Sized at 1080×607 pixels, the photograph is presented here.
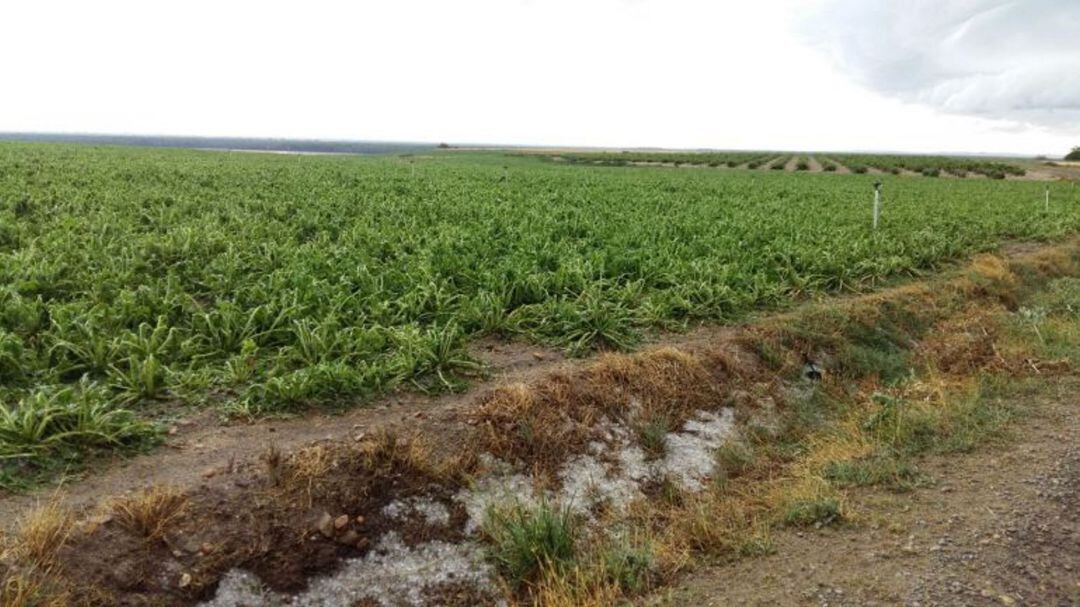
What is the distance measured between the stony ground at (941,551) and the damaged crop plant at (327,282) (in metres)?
3.43

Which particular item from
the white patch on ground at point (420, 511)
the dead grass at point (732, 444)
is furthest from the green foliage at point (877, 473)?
the white patch on ground at point (420, 511)

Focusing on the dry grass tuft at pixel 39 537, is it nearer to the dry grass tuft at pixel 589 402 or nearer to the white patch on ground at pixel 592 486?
the dry grass tuft at pixel 589 402

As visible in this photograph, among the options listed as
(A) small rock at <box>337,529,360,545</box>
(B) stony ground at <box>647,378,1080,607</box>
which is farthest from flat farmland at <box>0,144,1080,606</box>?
(B) stony ground at <box>647,378,1080,607</box>

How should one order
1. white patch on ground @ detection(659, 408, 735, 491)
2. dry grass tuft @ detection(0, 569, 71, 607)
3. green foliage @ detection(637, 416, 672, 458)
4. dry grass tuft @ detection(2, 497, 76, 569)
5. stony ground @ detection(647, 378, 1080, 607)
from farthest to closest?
green foliage @ detection(637, 416, 672, 458) < white patch on ground @ detection(659, 408, 735, 491) < stony ground @ detection(647, 378, 1080, 607) < dry grass tuft @ detection(2, 497, 76, 569) < dry grass tuft @ detection(0, 569, 71, 607)

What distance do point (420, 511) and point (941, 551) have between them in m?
3.82

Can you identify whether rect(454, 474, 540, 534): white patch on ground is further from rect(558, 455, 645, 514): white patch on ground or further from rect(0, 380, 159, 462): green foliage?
rect(0, 380, 159, 462): green foliage

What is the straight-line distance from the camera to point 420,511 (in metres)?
5.41

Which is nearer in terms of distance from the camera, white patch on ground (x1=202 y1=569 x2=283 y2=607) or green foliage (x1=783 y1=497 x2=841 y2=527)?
white patch on ground (x1=202 y1=569 x2=283 y2=607)

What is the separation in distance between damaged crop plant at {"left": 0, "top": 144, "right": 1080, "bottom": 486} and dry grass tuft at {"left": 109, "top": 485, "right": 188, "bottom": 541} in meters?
0.98

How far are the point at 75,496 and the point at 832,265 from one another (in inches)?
444

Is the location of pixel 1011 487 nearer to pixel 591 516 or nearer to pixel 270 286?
pixel 591 516

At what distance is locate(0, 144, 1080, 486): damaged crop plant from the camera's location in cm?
631

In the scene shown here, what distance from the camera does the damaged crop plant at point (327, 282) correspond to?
6309 millimetres

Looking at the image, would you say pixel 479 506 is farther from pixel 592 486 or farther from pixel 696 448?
pixel 696 448
